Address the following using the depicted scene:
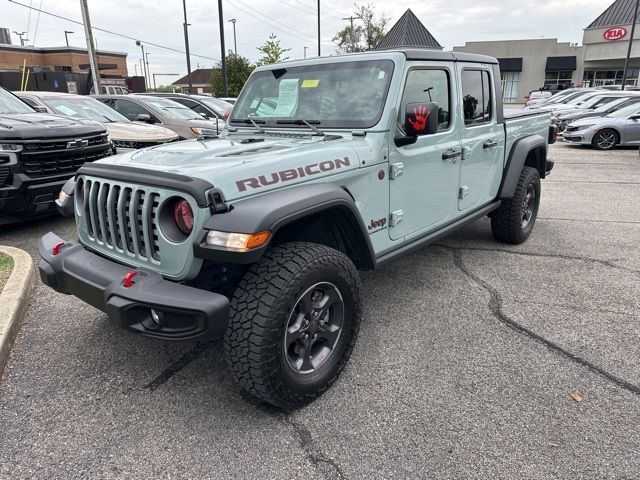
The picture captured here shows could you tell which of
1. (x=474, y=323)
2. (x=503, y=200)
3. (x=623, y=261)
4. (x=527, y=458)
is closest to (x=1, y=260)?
(x=474, y=323)

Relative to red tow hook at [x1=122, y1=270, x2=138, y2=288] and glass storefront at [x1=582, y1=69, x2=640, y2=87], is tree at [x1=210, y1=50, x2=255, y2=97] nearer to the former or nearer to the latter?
red tow hook at [x1=122, y1=270, x2=138, y2=288]

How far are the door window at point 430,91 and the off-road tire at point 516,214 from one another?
1.55 metres

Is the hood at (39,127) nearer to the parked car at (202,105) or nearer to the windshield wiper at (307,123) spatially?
the windshield wiper at (307,123)

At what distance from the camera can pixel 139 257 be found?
2.52m

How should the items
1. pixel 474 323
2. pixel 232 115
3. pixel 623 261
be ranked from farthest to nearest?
pixel 623 261
pixel 232 115
pixel 474 323

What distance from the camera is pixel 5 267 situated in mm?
4215

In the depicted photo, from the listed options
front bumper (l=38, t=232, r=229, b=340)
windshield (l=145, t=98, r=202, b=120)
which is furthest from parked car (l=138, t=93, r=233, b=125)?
front bumper (l=38, t=232, r=229, b=340)

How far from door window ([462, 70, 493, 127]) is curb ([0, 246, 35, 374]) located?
12.3 ft

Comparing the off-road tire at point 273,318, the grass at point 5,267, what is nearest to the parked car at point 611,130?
the off-road tire at point 273,318

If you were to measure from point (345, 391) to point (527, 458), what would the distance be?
984 millimetres

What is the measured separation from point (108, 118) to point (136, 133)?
3.46 ft

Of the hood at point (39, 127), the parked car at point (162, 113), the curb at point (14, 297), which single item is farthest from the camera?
the parked car at point (162, 113)

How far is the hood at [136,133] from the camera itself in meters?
7.80

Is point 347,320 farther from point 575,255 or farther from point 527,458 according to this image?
point 575,255
